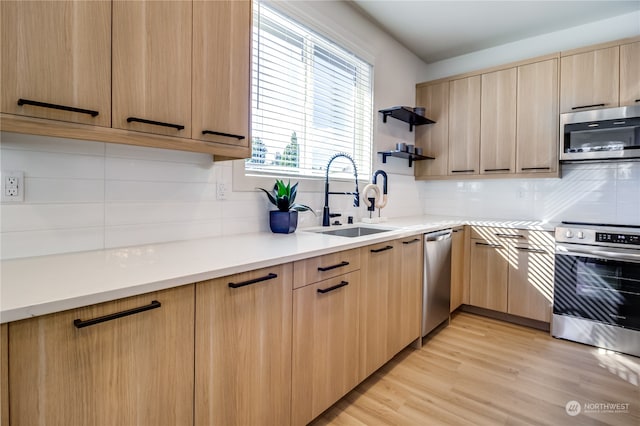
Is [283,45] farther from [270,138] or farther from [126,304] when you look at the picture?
[126,304]

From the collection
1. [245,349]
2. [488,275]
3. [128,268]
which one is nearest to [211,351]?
[245,349]

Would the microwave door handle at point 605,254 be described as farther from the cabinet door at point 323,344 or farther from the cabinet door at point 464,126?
the cabinet door at point 323,344

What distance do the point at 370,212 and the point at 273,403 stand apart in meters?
1.95

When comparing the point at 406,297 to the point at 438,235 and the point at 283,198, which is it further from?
the point at 283,198

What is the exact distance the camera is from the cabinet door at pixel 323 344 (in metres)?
1.47

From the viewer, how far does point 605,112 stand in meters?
2.67

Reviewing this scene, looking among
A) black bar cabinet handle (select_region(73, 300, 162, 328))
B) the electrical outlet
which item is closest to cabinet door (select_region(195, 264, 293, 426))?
black bar cabinet handle (select_region(73, 300, 162, 328))

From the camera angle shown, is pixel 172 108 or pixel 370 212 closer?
pixel 172 108

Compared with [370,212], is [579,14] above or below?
above

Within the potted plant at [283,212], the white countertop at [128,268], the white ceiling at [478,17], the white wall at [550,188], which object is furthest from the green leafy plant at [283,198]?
the white wall at [550,188]

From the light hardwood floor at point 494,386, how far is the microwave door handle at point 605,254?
0.72 meters

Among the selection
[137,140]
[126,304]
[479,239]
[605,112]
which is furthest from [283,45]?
[605,112]

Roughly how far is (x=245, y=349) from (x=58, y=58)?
116 cm

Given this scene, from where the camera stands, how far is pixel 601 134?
2695 millimetres
